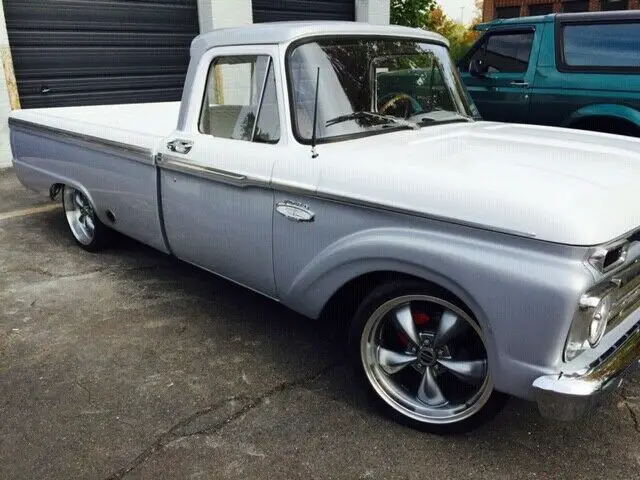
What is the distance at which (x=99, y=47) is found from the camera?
9.80 m

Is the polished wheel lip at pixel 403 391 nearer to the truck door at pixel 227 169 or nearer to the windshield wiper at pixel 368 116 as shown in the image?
the truck door at pixel 227 169

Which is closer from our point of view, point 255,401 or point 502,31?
point 255,401

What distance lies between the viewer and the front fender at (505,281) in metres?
2.16

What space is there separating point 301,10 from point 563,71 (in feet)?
23.7

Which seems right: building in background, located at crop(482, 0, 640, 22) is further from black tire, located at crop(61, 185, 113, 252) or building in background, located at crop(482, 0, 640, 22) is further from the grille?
the grille

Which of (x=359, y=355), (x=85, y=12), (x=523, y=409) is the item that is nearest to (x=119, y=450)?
(x=359, y=355)

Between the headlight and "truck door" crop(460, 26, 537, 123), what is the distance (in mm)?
5127

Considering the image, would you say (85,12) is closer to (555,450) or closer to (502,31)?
(502,31)

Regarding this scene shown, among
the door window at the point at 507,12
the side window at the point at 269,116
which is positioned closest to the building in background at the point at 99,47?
the side window at the point at 269,116

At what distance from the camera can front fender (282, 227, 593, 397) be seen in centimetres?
216

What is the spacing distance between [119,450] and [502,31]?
255 inches

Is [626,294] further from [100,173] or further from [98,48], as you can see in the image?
[98,48]

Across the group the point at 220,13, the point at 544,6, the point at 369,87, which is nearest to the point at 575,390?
the point at 369,87

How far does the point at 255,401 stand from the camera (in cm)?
308
